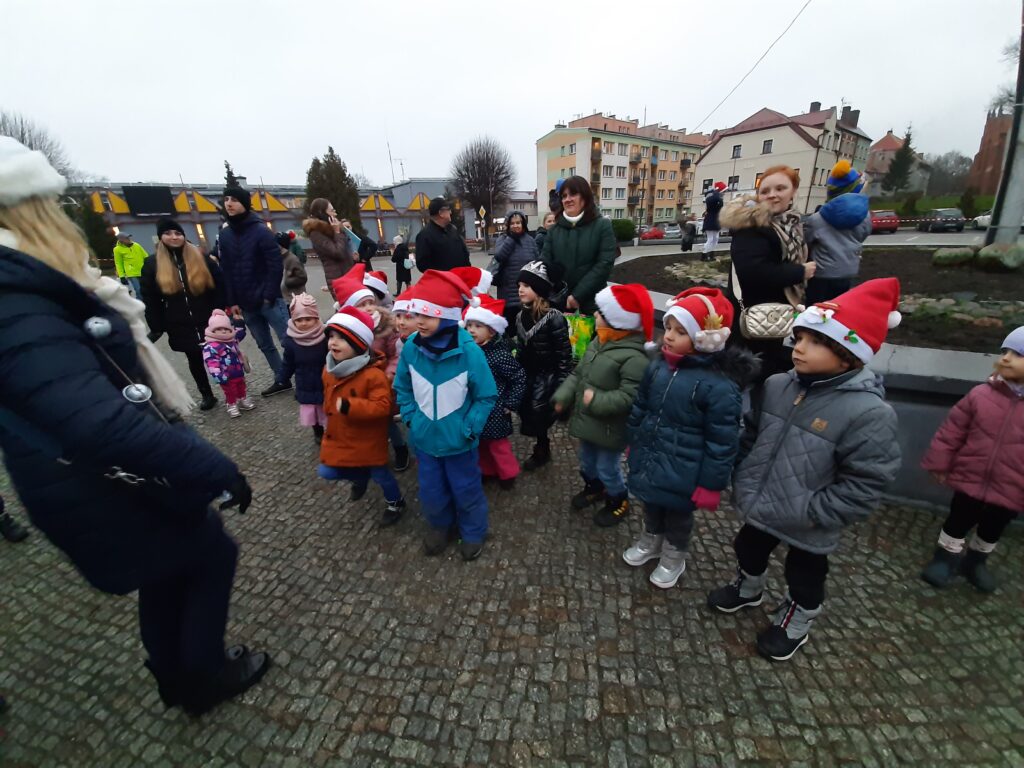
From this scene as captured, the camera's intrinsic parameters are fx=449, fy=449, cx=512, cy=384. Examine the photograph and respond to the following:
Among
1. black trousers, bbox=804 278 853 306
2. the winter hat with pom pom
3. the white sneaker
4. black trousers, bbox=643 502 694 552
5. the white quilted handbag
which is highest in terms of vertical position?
the winter hat with pom pom

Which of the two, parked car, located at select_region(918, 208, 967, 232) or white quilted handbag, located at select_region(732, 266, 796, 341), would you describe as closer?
white quilted handbag, located at select_region(732, 266, 796, 341)

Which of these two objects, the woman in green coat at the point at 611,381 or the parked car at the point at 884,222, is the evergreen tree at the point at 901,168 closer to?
the parked car at the point at 884,222

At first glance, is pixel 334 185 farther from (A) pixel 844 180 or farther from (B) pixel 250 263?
(A) pixel 844 180

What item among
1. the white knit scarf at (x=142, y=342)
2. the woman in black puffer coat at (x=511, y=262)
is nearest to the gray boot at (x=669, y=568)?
the white knit scarf at (x=142, y=342)

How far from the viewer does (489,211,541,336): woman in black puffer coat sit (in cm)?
521

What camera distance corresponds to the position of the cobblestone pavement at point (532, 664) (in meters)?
1.90

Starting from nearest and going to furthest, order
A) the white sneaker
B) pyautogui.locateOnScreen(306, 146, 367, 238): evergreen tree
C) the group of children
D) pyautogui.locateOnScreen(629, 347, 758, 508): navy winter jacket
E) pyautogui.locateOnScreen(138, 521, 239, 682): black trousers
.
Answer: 1. pyautogui.locateOnScreen(138, 521, 239, 682): black trousers
2. the group of children
3. pyautogui.locateOnScreen(629, 347, 758, 508): navy winter jacket
4. the white sneaker
5. pyautogui.locateOnScreen(306, 146, 367, 238): evergreen tree

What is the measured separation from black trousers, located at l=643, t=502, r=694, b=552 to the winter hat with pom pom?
2907mm

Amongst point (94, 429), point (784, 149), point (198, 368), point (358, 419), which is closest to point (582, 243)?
point (358, 419)

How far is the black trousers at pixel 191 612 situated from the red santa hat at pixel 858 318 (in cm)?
264

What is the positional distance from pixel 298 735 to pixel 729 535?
107 inches

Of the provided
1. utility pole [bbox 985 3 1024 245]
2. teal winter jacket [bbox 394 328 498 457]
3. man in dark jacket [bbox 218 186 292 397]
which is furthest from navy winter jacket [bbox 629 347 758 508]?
utility pole [bbox 985 3 1024 245]

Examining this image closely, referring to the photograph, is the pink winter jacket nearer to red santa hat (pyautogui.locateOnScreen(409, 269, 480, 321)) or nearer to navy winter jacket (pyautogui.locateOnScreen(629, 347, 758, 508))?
navy winter jacket (pyautogui.locateOnScreen(629, 347, 758, 508))

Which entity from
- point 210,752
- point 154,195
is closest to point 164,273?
point 210,752
